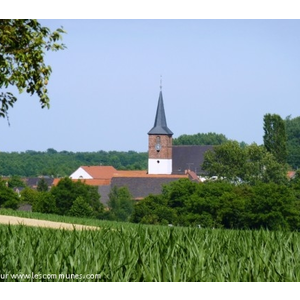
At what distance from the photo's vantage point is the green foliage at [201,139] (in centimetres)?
16588

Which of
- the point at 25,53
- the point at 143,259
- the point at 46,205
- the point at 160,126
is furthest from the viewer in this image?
the point at 160,126

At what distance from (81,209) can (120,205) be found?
16527mm

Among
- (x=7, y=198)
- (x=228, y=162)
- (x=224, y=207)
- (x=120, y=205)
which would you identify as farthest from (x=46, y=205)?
(x=228, y=162)

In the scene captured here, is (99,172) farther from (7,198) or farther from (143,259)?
(143,259)

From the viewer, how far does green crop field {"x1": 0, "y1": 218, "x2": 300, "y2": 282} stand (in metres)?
6.40

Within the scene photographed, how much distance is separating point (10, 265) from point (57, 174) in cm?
13947

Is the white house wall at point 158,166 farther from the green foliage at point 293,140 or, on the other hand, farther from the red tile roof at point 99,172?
the green foliage at point 293,140

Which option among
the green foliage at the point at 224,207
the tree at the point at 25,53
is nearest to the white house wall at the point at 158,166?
the green foliage at the point at 224,207

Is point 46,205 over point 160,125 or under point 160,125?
under

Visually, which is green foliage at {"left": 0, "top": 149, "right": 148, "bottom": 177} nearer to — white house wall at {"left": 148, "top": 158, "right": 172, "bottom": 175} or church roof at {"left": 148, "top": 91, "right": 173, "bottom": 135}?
white house wall at {"left": 148, "top": 158, "right": 172, "bottom": 175}

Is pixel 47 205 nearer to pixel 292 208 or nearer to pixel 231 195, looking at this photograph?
pixel 231 195

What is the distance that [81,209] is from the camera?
2689 inches

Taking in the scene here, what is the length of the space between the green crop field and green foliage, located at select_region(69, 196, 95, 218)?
59.1 m

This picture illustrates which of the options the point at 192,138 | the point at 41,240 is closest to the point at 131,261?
the point at 41,240
